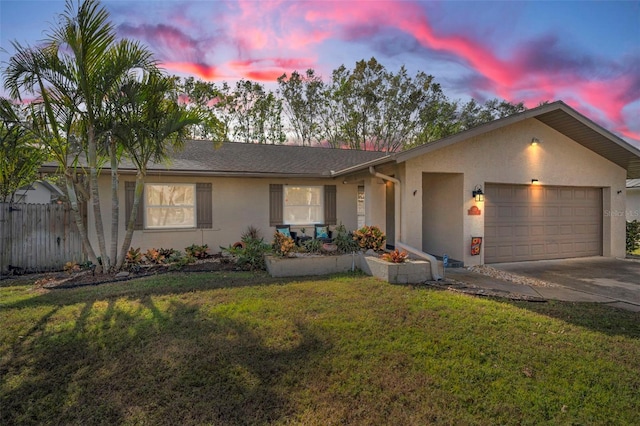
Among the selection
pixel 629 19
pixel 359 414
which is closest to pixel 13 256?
pixel 359 414

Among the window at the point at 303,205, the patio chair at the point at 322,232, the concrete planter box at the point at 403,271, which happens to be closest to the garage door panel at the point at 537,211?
the concrete planter box at the point at 403,271

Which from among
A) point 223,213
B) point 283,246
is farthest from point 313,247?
point 223,213

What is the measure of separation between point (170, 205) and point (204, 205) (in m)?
0.96

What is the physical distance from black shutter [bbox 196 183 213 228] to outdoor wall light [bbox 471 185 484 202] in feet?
24.3

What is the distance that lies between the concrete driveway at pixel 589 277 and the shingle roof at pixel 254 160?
6122 mm

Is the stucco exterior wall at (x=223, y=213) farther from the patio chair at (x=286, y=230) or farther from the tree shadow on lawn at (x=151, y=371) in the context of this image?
the tree shadow on lawn at (x=151, y=371)

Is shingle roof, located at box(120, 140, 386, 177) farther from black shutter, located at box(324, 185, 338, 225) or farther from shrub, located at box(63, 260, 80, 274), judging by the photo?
shrub, located at box(63, 260, 80, 274)

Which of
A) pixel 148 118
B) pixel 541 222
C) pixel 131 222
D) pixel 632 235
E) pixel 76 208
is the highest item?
pixel 148 118

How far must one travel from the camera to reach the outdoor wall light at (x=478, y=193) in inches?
334

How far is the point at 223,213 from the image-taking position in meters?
9.83

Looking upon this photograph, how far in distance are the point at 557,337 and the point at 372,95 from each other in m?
22.0

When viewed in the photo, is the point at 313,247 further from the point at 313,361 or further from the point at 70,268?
the point at 70,268

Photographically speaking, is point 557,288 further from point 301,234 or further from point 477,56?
point 477,56

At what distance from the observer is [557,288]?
6.48 metres
